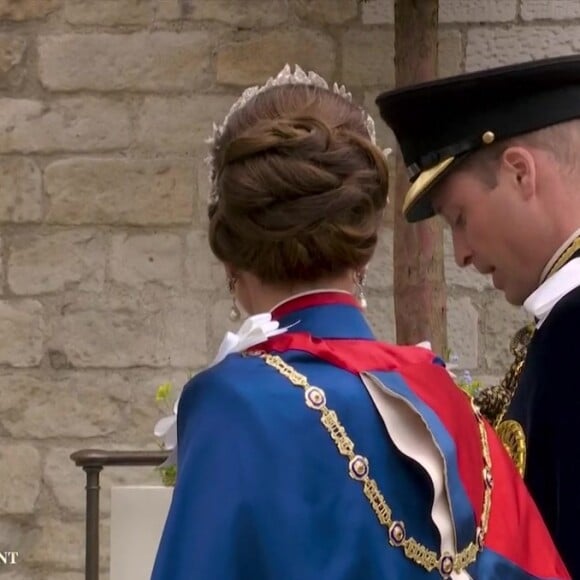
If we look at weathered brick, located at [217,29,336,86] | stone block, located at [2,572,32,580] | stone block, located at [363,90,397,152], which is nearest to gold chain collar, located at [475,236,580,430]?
stone block, located at [363,90,397,152]

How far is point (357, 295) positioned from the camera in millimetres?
1787

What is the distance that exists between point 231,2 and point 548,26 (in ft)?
3.46

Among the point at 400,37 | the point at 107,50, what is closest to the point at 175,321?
the point at 107,50

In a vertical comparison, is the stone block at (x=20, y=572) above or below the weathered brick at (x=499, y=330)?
below

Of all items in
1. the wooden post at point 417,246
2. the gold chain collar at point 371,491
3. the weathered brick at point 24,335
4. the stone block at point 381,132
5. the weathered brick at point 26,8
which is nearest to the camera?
the gold chain collar at point 371,491

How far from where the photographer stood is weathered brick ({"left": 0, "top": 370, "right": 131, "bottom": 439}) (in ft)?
15.0

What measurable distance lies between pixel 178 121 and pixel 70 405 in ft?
3.27

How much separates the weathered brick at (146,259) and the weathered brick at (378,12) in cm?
97

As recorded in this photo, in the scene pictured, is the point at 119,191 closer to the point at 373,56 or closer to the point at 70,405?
the point at 70,405

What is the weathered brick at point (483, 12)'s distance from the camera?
185 inches

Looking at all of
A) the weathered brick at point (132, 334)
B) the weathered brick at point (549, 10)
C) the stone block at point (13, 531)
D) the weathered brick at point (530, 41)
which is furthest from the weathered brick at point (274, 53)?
the stone block at point (13, 531)

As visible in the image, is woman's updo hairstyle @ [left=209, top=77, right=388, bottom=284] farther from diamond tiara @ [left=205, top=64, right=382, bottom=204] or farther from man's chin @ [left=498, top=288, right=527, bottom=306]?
man's chin @ [left=498, top=288, right=527, bottom=306]

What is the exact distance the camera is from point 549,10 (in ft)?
15.4

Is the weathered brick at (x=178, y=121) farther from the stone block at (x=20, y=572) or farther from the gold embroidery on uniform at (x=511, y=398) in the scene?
the gold embroidery on uniform at (x=511, y=398)
